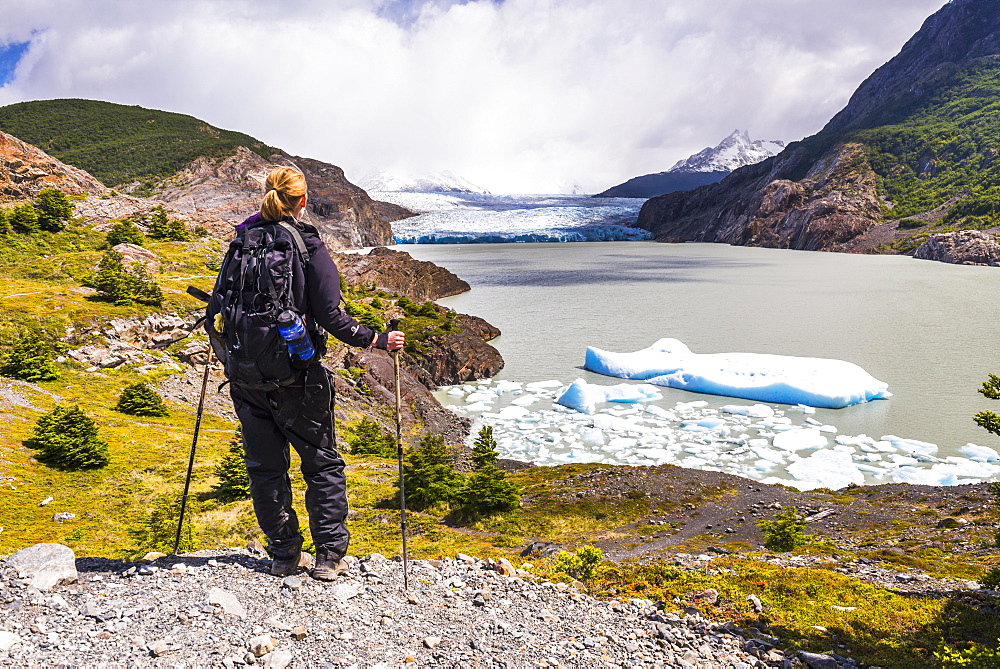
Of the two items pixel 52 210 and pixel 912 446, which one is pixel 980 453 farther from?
Result: pixel 52 210

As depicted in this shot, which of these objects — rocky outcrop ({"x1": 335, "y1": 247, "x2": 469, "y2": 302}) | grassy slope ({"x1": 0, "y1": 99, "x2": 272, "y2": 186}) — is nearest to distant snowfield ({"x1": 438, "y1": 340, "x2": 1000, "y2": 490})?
rocky outcrop ({"x1": 335, "y1": 247, "x2": 469, "y2": 302})

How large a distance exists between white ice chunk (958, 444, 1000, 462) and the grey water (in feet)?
1.38

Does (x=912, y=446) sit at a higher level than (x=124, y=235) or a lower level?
lower

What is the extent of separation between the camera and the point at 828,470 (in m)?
18.1

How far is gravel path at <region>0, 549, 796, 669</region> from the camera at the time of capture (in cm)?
347

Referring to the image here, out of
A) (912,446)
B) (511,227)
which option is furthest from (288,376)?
(511,227)

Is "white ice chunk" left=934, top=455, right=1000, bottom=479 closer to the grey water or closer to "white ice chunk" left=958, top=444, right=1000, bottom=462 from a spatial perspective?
"white ice chunk" left=958, top=444, right=1000, bottom=462

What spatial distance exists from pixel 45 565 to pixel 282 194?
124 inches

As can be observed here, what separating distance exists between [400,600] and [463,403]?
22.0 metres

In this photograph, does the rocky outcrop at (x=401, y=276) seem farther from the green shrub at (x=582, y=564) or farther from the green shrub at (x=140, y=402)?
the green shrub at (x=582, y=564)

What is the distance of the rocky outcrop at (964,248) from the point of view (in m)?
83.2

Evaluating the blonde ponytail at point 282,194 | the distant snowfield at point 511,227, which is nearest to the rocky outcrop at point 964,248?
the distant snowfield at point 511,227

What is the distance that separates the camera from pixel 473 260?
10462 cm

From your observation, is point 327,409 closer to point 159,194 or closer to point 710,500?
point 710,500
